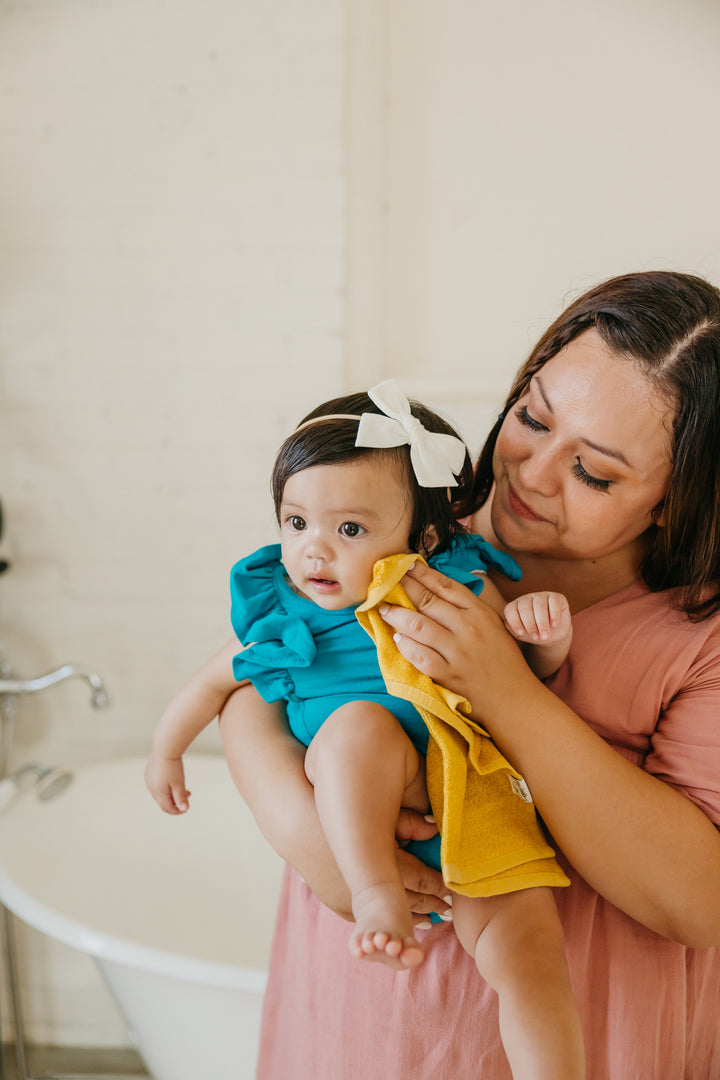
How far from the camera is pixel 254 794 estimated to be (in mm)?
1011

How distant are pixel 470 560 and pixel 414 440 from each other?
0.56ft

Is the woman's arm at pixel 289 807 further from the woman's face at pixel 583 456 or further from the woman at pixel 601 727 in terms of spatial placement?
the woman's face at pixel 583 456

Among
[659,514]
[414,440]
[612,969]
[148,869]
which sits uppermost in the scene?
[414,440]

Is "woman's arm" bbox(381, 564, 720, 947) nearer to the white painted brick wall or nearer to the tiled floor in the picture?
the white painted brick wall

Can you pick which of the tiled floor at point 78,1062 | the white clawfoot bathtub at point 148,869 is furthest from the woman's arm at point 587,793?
the tiled floor at point 78,1062

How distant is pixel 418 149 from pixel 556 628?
1638 mm

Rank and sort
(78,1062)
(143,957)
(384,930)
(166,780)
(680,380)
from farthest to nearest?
(78,1062) < (143,957) < (166,780) < (680,380) < (384,930)

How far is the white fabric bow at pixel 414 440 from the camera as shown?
96 centimetres

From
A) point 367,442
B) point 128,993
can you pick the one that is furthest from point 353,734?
point 128,993

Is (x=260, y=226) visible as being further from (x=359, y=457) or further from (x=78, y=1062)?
(x=78, y=1062)

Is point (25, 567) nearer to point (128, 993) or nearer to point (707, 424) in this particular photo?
point (128, 993)

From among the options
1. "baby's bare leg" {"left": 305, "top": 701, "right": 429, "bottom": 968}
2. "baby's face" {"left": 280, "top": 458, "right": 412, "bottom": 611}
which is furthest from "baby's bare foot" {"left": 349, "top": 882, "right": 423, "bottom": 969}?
"baby's face" {"left": 280, "top": 458, "right": 412, "bottom": 611}

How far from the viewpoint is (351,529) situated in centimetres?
97

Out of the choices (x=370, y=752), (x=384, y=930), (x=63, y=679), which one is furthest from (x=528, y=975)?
(x=63, y=679)
